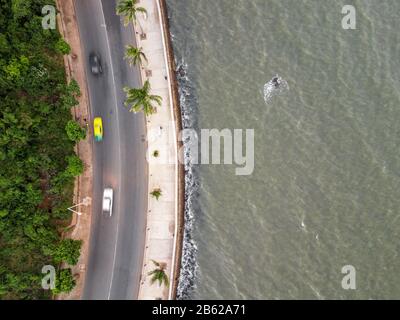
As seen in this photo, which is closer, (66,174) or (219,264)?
(66,174)

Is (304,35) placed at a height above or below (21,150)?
above

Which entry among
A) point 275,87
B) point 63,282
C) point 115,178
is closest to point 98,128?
point 115,178

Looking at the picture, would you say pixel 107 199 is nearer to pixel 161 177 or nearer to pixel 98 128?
pixel 161 177

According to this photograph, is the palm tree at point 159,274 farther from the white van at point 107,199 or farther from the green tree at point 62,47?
the green tree at point 62,47

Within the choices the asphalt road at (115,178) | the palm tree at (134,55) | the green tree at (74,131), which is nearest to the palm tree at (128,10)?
→ the palm tree at (134,55)
